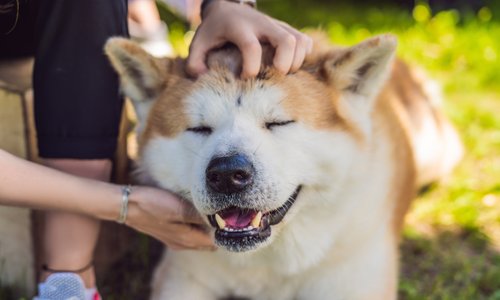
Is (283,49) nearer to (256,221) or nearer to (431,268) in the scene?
(256,221)

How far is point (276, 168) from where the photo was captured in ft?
6.78

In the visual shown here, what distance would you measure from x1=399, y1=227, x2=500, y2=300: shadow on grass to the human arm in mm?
963

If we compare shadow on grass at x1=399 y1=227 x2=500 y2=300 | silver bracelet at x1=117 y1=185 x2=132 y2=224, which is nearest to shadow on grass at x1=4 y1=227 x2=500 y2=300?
shadow on grass at x1=399 y1=227 x2=500 y2=300

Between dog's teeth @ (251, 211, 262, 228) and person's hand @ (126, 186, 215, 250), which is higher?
dog's teeth @ (251, 211, 262, 228)

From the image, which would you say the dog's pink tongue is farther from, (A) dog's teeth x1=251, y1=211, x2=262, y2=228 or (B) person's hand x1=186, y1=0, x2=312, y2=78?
(B) person's hand x1=186, y1=0, x2=312, y2=78

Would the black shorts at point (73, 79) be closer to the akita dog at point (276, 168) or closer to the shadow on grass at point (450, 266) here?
the akita dog at point (276, 168)

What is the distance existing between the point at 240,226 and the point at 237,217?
0.03 meters

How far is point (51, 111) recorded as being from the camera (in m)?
2.35

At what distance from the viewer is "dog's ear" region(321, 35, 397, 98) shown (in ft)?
7.34

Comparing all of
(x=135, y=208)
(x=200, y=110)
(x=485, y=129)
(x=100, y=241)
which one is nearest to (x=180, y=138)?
(x=200, y=110)


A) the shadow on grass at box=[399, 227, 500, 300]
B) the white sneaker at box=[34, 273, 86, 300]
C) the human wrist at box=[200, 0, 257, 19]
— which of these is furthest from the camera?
the shadow on grass at box=[399, 227, 500, 300]

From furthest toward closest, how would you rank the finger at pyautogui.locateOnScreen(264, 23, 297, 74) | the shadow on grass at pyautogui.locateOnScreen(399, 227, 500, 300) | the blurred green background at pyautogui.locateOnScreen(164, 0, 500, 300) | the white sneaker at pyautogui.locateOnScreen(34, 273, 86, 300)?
the blurred green background at pyautogui.locateOnScreen(164, 0, 500, 300) → the shadow on grass at pyautogui.locateOnScreen(399, 227, 500, 300) → the white sneaker at pyautogui.locateOnScreen(34, 273, 86, 300) → the finger at pyautogui.locateOnScreen(264, 23, 297, 74)

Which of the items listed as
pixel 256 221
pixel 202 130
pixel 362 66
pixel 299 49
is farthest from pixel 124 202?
pixel 362 66

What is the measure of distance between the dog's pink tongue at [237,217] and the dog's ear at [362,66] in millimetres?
562
